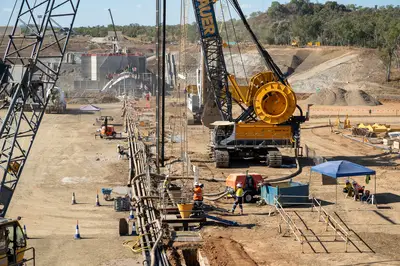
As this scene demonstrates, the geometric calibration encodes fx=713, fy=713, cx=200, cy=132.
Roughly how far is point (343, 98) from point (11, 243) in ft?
195

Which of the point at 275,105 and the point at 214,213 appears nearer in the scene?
the point at 214,213

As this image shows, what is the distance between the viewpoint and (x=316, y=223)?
23.7 meters

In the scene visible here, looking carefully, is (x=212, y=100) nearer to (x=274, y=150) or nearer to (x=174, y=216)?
(x=274, y=150)

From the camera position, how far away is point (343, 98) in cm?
7219

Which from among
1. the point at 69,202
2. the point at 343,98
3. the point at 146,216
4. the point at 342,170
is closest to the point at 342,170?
the point at 342,170

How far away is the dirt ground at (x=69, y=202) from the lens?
67.6ft

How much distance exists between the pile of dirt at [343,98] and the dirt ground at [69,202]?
29438 millimetres

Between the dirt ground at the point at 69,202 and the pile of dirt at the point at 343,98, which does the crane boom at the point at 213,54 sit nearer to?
the dirt ground at the point at 69,202

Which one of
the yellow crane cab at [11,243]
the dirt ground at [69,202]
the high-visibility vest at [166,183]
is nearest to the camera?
the yellow crane cab at [11,243]

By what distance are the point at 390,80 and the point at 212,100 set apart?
5265cm

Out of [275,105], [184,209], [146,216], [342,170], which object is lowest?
A: [146,216]

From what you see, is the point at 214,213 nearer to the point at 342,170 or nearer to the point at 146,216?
the point at 146,216

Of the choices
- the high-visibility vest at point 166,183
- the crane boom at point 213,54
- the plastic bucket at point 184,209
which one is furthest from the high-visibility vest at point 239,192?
the crane boom at point 213,54

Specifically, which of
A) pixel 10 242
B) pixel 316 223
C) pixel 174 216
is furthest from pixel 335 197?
pixel 10 242
